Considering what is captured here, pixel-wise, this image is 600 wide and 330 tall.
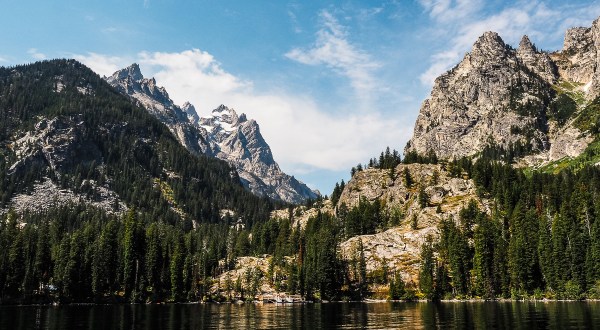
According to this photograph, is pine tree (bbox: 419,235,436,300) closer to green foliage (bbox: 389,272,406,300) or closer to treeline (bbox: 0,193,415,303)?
treeline (bbox: 0,193,415,303)

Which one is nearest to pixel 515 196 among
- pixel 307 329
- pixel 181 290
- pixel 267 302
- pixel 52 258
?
pixel 267 302

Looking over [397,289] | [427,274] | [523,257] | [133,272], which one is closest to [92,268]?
[133,272]

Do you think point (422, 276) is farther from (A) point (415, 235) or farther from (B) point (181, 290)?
(B) point (181, 290)

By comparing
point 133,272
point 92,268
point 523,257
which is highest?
point 523,257

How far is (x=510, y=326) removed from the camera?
57.5 metres

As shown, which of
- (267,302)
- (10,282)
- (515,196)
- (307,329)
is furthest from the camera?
(515,196)

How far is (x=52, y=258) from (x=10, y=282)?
19.8 meters

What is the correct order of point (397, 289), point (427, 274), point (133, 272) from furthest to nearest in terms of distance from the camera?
1. point (397, 289)
2. point (427, 274)
3. point (133, 272)

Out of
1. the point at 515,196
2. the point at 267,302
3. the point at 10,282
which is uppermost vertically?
the point at 515,196

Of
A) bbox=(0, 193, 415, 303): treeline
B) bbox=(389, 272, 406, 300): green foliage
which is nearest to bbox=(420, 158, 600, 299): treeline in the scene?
bbox=(389, 272, 406, 300): green foliage

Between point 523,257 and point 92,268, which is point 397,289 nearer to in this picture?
point 523,257

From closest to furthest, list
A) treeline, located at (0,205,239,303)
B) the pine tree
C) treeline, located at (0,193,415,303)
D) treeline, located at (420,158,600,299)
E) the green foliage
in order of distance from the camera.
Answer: treeline, located at (420,158,600,299)
treeline, located at (0,205,239,303)
treeline, located at (0,193,415,303)
the pine tree
the green foliage

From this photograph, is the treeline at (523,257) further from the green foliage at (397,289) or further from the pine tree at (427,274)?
the green foliage at (397,289)

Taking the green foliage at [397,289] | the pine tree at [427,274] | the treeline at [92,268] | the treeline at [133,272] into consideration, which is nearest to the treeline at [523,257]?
the pine tree at [427,274]
